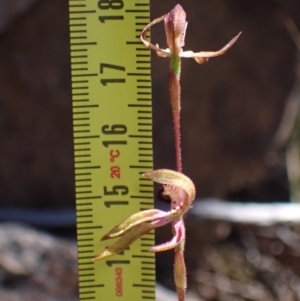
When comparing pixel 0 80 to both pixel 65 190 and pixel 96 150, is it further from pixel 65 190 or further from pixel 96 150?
pixel 96 150

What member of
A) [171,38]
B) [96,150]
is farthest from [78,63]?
[171,38]

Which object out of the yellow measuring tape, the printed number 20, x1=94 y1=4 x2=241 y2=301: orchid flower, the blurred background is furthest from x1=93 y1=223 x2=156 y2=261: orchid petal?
the blurred background

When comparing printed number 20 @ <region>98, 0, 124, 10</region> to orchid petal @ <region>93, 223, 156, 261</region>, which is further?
printed number 20 @ <region>98, 0, 124, 10</region>

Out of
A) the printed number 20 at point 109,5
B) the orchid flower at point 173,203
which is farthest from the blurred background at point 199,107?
the orchid flower at point 173,203

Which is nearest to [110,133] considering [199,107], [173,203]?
[173,203]

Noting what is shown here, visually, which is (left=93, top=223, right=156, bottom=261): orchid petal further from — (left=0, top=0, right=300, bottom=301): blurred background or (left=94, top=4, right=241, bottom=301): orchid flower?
(left=0, top=0, right=300, bottom=301): blurred background

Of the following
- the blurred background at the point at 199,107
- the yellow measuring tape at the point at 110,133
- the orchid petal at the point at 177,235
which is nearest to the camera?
the orchid petal at the point at 177,235

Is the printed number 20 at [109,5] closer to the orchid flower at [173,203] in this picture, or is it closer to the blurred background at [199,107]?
the orchid flower at [173,203]
